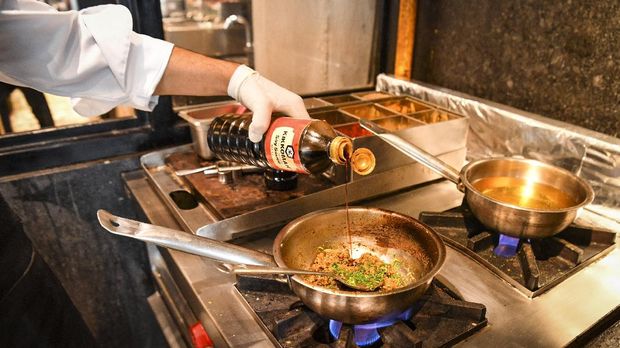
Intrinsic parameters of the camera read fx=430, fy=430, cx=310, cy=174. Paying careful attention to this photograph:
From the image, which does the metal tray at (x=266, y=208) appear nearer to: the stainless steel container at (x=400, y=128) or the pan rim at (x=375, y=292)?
the stainless steel container at (x=400, y=128)

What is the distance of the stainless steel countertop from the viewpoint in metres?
0.94

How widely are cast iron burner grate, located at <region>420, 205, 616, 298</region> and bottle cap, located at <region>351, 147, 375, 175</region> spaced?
329 mm

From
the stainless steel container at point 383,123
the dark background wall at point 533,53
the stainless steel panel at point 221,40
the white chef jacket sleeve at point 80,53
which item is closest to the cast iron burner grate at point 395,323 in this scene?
the stainless steel container at point 383,123

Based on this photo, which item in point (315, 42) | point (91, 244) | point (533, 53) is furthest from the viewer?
point (315, 42)

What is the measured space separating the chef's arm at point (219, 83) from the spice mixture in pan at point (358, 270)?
0.46 metres

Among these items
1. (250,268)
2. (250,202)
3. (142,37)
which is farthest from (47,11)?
(250,268)

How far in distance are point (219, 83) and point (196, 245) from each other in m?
0.64

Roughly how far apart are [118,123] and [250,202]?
690 millimetres

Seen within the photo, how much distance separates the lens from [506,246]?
1220mm

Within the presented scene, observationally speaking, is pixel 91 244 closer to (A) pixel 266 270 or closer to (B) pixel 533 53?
(A) pixel 266 270

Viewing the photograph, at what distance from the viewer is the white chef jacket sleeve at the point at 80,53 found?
1096 millimetres

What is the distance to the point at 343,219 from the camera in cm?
113

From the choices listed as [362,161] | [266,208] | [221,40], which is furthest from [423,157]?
[221,40]

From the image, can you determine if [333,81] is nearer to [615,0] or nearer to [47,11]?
[615,0]
